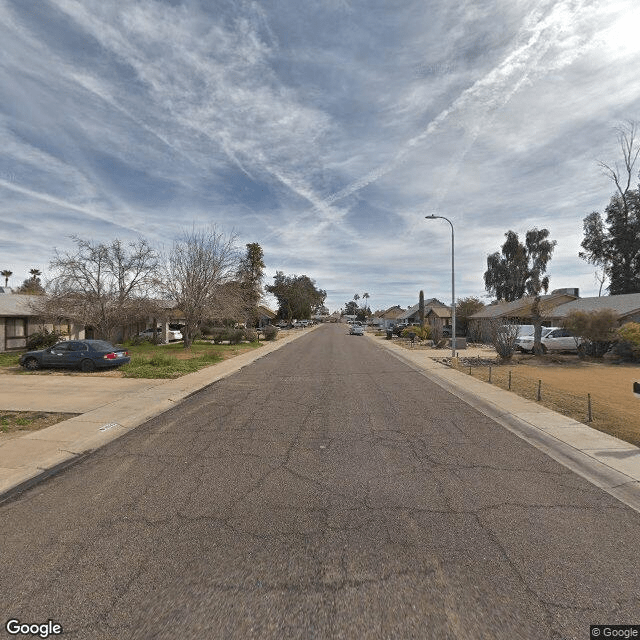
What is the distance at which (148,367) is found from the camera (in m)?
17.5

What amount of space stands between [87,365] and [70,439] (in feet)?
35.0

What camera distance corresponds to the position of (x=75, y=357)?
656 inches

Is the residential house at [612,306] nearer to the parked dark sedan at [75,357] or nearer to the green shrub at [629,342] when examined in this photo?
the green shrub at [629,342]

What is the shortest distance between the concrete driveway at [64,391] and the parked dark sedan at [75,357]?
160 cm

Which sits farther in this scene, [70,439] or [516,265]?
[516,265]

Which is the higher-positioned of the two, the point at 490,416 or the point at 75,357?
the point at 75,357

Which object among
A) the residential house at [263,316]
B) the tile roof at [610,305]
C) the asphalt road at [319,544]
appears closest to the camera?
the asphalt road at [319,544]

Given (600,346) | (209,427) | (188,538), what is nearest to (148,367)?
(209,427)

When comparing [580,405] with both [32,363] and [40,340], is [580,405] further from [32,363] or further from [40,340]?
[40,340]

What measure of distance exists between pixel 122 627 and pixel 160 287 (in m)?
27.6

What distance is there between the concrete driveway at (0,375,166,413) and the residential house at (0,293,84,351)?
12543 mm

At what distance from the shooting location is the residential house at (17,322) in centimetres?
2486

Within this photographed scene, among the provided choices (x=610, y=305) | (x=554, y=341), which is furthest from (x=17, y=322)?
(x=610, y=305)
